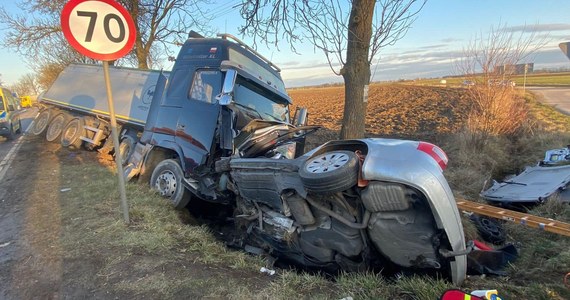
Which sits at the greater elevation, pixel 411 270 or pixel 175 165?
pixel 175 165

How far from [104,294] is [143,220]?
1.65 metres

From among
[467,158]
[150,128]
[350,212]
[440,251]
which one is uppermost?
[150,128]

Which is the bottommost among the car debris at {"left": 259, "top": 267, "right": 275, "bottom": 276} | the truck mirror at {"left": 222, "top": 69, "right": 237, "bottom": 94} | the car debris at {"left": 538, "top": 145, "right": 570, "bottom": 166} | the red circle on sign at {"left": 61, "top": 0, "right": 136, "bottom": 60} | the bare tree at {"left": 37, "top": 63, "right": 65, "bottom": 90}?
the car debris at {"left": 259, "top": 267, "right": 275, "bottom": 276}

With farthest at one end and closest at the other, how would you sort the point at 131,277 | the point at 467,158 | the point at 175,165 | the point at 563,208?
1. the point at 467,158
2. the point at 175,165
3. the point at 563,208
4. the point at 131,277

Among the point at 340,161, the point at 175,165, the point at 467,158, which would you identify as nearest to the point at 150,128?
the point at 175,165

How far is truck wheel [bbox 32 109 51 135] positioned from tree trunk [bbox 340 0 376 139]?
10761 mm

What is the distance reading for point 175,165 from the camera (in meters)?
5.78

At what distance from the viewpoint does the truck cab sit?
203 inches

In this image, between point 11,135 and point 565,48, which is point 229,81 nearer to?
point 565,48

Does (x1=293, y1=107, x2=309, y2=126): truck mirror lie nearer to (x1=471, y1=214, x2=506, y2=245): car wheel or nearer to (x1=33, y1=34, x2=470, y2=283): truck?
(x1=33, y1=34, x2=470, y2=283): truck

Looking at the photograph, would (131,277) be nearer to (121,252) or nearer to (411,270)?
(121,252)

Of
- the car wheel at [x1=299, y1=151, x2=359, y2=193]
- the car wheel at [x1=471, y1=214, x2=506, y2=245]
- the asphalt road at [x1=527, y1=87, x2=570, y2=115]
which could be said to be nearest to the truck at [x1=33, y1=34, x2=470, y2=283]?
the car wheel at [x1=299, y1=151, x2=359, y2=193]

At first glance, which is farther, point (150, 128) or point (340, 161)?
point (150, 128)

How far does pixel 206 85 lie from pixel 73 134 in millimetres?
7358
